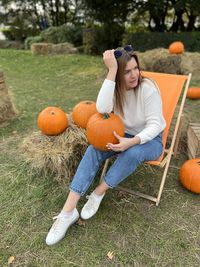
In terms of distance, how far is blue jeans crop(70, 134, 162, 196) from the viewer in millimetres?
2785

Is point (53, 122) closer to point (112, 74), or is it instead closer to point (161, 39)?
point (112, 74)

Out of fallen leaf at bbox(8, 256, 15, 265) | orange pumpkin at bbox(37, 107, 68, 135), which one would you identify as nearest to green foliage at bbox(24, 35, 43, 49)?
orange pumpkin at bbox(37, 107, 68, 135)

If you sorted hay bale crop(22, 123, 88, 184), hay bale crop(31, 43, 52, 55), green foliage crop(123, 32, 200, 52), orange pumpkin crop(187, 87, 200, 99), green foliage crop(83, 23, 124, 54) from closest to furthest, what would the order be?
hay bale crop(22, 123, 88, 184) < orange pumpkin crop(187, 87, 200, 99) < green foliage crop(123, 32, 200, 52) < hay bale crop(31, 43, 52, 55) < green foliage crop(83, 23, 124, 54)

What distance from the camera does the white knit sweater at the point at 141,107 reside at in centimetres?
284

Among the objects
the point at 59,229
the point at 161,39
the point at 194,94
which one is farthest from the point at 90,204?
the point at 161,39

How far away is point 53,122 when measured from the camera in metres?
3.57

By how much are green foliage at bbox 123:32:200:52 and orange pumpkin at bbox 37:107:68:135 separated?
8.95 metres

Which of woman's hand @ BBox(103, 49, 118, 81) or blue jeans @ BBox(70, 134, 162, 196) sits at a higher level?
woman's hand @ BBox(103, 49, 118, 81)

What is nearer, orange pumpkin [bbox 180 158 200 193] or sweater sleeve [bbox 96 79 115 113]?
sweater sleeve [bbox 96 79 115 113]

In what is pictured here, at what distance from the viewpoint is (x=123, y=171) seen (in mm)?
2801

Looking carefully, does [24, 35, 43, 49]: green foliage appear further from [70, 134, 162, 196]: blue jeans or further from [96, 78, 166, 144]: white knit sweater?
[70, 134, 162, 196]: blue jeans

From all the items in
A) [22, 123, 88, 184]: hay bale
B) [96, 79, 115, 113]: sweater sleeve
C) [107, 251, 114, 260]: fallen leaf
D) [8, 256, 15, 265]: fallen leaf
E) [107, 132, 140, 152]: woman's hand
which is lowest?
[107, 251, 114, 260]: fallen leaf

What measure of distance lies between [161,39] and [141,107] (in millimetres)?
9627

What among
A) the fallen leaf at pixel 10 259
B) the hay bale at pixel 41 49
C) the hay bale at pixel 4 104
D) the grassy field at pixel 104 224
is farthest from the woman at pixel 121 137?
the hay bale at pixel 41 49
